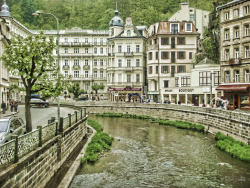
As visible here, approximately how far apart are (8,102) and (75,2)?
3437 inches

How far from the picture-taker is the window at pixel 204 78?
173 feet

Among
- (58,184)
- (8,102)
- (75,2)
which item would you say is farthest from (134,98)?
(75,2)

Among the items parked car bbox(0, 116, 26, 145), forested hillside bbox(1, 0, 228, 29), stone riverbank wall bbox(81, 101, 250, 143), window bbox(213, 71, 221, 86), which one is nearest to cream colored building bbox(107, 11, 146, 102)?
stone riverbank wall bbox(81, 101, 250, 143)

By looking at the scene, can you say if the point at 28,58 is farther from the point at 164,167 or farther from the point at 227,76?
the point at 227,76

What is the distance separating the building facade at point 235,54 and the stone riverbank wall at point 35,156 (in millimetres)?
29507

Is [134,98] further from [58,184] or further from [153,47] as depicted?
[58,184]

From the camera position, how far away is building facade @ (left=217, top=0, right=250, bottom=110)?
42.0 m

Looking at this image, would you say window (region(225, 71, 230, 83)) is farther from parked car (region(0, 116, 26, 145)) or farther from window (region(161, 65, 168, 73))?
parked car (region(0, 116, 26, 145))

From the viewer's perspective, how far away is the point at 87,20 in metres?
111

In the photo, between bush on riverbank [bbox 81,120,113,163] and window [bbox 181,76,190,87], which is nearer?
bush on riverbank [bbox 81,120,113,163]

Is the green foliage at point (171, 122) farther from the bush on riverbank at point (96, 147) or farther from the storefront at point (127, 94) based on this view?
the bush on riverbank at point (96, 147)

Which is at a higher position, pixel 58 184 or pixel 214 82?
pixel 214 82

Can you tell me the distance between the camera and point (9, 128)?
1525cm

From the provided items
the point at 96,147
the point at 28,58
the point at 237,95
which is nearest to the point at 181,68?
the point at 237,95
